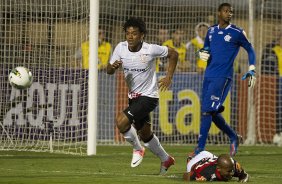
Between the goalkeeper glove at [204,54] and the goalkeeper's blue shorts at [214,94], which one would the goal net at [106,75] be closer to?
the goalkeeper glove at [204,54]

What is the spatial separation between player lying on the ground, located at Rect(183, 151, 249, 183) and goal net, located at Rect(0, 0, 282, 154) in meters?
6.44

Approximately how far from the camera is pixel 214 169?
11.7m

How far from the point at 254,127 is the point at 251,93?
806 mm

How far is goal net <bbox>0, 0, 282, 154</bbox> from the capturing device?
1870cm

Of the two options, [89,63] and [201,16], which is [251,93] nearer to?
[201,16]

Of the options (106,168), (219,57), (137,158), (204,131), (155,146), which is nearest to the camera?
(137,158)

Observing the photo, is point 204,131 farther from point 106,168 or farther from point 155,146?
point 155,146

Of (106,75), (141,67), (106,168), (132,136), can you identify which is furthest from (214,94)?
(106,75)

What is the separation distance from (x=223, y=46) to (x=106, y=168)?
3257 millimetres

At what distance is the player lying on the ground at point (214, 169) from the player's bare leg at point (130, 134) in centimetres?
111

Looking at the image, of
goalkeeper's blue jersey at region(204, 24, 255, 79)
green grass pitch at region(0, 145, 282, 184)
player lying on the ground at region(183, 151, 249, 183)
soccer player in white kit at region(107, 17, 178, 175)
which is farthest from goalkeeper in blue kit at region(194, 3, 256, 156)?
player lying on the ground at region(183, 151, 249, 183)

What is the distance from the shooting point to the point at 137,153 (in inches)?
511

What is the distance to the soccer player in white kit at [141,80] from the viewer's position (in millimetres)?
12953

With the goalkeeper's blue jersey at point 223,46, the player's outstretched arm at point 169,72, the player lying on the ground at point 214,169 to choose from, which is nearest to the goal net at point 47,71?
the goalkeeper's blue jersey at point 223,46
